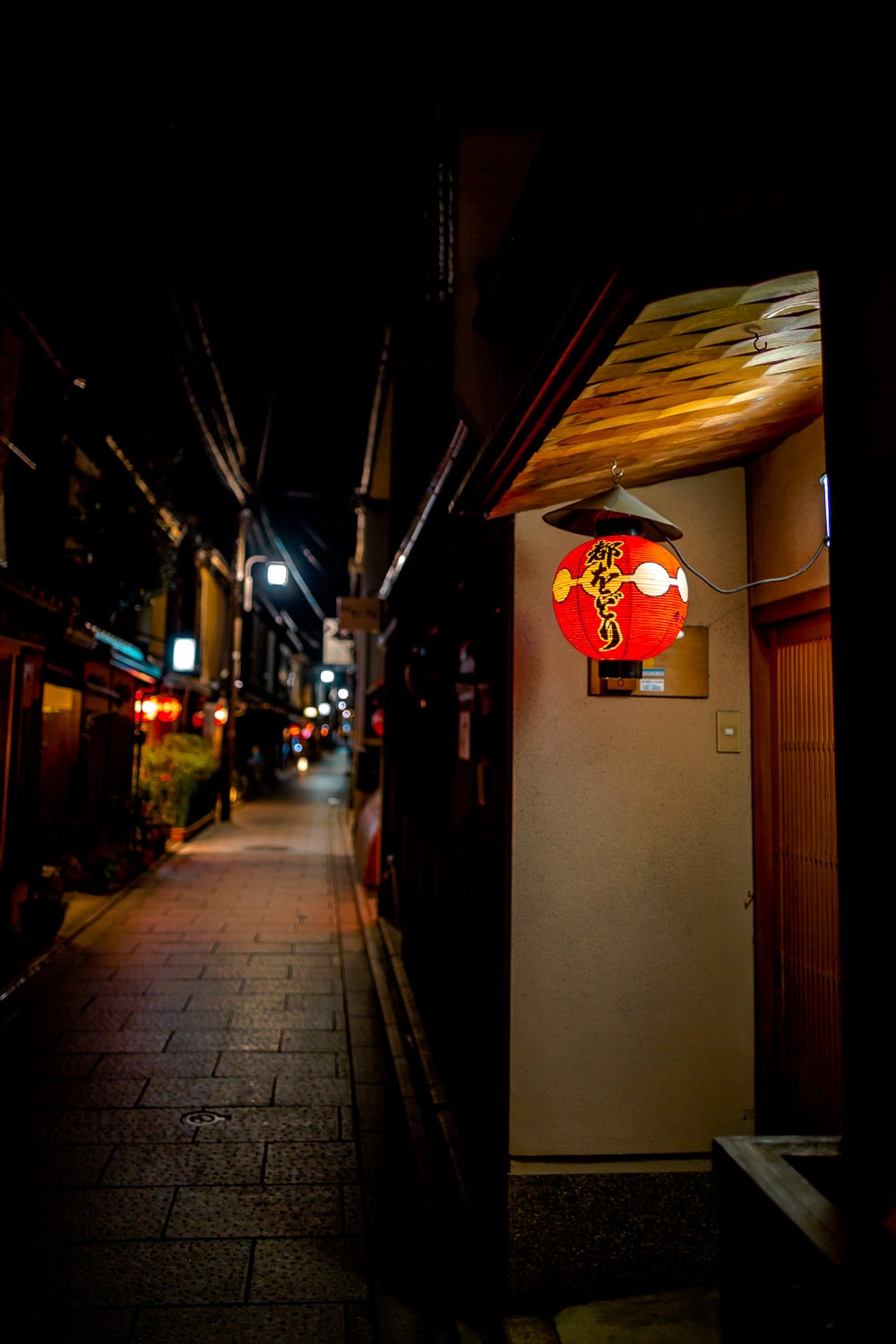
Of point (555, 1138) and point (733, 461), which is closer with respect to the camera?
point (555, 1138)

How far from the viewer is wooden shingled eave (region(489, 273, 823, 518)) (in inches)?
119

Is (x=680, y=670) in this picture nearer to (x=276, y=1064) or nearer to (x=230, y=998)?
(x=276, y=1064)

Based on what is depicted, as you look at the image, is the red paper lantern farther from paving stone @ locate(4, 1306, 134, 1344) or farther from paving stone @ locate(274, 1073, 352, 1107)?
paving stone @ locate(274, 1073, 352, 1107)

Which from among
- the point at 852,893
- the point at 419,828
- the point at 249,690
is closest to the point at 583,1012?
the point at 852,893

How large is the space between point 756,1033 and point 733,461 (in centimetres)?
371

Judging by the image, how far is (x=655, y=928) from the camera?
4.85 meters

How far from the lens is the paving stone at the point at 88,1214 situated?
4.99m

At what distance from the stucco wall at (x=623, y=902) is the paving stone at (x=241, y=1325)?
142cm

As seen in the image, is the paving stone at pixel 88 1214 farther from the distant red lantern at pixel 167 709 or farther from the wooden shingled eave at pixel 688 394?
the distant red lantern at pixel 167 709

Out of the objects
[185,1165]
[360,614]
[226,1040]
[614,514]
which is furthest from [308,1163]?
[360,614]

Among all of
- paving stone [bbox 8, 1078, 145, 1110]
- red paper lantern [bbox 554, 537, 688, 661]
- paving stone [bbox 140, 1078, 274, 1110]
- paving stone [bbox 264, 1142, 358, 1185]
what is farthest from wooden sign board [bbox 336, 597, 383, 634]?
red paper lantern [bbox 554, 537, 688, 661]

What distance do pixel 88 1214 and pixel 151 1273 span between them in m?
0.86

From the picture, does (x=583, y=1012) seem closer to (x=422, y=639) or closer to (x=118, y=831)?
(x=422, y=639)

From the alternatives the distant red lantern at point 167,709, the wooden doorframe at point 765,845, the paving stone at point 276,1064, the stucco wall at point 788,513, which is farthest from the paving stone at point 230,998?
the distant red lantern at point 167,709
